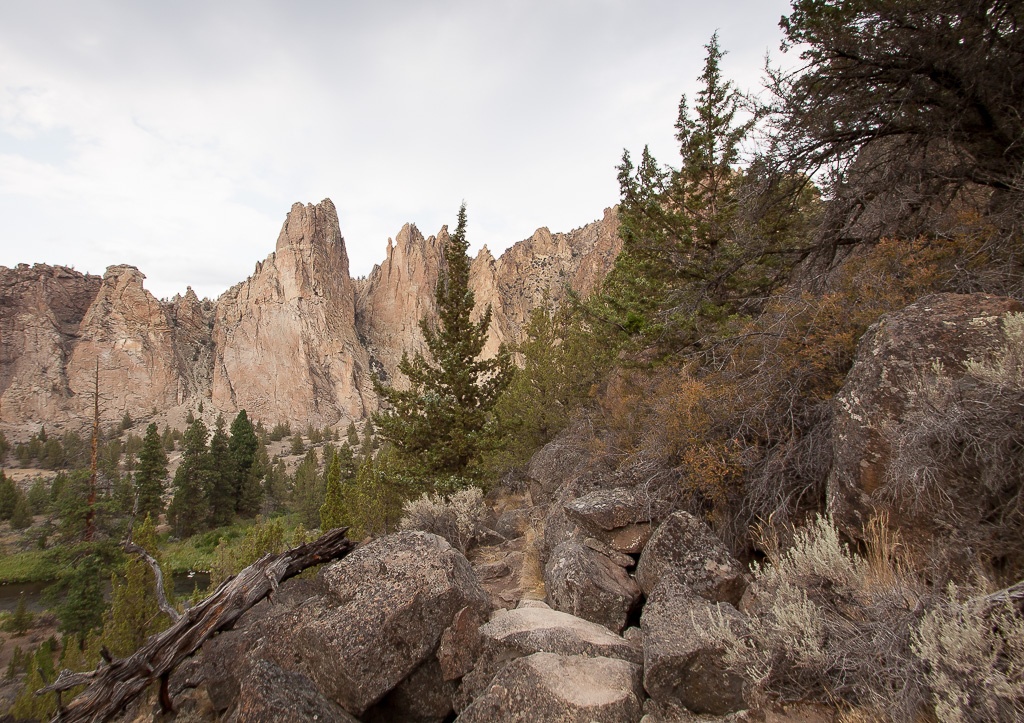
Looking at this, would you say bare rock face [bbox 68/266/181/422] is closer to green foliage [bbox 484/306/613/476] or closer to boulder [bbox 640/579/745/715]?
green foliage [bbox 484/306/613/476]

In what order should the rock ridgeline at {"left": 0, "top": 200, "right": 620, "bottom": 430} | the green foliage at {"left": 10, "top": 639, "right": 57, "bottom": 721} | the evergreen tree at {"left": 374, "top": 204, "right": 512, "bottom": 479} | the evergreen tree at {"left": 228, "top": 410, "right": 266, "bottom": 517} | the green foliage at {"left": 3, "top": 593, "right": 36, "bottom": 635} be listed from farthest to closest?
the rock ridgeline at {"left": 0, "top": 200, "right": 620, "bottom": 430}
the evergreen tree at {"left": 228, "top": 410, "right": 266, "bottom": 517}
the green foliage at {"left": 3, "top": 593, "right": 36, "bottom": 635}
the green foliage at {"left": 10, "top": 639, "right": 57, "bottom": 721}
the evergreen tree at {"left": 374, "top": 204, "right": 512, "bottom": 479}

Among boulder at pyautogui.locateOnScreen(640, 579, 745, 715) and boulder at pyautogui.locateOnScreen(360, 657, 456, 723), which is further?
boulder at pyautogui.locateOnScreen(360, 657, 456, 723)

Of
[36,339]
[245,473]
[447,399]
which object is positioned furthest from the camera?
[36,339]

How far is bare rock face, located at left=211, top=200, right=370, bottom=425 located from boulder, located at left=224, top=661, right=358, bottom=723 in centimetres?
10376

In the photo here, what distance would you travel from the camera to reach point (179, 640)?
4602 millimetres

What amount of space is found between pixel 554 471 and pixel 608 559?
4.90 meters

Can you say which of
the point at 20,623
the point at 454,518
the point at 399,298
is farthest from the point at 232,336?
the point at 454,518

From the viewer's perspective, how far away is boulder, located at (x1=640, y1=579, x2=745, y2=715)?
3.11 m

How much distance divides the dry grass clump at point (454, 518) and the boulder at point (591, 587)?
401 centimetres

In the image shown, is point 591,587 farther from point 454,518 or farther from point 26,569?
point 26,569

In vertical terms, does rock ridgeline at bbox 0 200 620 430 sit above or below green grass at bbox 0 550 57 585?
above

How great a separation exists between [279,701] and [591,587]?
2.95 m

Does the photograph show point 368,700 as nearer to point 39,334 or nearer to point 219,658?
point 219,658

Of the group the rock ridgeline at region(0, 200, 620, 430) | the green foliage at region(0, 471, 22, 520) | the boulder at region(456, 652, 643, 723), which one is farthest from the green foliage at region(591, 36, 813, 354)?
the rock ridgeline at region(0, 200, 620, 430)
